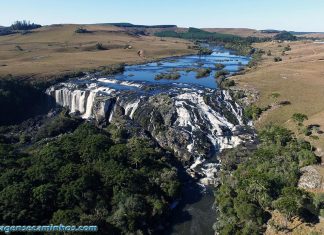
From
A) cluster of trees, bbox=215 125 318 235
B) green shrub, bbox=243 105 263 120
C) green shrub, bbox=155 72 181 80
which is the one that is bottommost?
cluster of trees, bbox=215 125 318 235

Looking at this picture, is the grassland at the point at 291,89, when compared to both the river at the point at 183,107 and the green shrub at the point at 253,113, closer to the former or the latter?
the green shrub at the point at 253,113

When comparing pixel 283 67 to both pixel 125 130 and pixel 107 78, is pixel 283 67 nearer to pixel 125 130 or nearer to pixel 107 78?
pixel 107 78

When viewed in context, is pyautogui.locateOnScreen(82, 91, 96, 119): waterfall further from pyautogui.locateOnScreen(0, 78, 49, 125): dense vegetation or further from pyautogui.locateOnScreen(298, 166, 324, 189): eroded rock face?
pyautogui.locateOnScreen(298, 166, 324, 189): eroded rock face

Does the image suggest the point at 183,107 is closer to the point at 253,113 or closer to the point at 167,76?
the point at 253,113

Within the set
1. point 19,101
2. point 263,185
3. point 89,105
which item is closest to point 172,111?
point 89,105

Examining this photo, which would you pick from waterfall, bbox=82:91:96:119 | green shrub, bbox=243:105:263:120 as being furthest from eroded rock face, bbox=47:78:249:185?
green shrub, bbox=243:105:263:120
